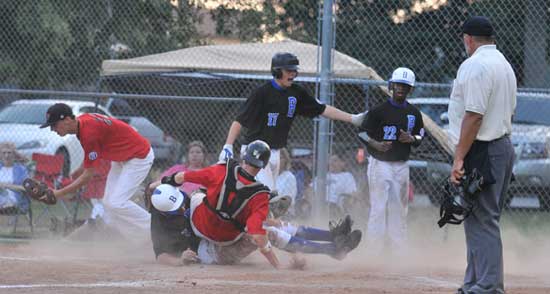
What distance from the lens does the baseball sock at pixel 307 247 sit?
8.86 m

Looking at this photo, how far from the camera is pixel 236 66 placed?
13484mm

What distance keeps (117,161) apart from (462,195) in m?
4.41

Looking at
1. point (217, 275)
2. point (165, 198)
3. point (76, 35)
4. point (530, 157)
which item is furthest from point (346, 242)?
point (76, 35)

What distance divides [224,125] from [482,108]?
825 centimetres

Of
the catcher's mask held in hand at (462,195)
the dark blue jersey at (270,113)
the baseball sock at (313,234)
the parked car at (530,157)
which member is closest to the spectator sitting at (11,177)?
the dark blue jersey at (270,113)

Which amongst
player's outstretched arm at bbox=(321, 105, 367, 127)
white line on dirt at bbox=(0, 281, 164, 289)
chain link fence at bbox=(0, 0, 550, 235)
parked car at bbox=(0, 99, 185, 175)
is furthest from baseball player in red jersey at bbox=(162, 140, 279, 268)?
parked car at bbox=(0, 99, 185, 175)

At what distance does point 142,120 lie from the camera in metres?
16.8

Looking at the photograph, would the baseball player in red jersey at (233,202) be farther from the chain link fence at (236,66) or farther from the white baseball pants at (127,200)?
the chain link fence at (236,66)

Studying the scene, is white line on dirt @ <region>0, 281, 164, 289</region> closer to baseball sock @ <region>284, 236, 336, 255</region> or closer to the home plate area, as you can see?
the home plate area

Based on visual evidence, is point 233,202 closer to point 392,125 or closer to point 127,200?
point 127,200

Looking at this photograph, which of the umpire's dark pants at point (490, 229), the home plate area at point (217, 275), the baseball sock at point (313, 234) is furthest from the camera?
the baseball sock at point (313, 234)

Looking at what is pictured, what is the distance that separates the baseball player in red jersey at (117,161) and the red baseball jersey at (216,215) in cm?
131

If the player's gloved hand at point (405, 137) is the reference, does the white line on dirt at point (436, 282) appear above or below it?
below

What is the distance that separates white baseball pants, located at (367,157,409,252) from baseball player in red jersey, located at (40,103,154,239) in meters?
2.30
